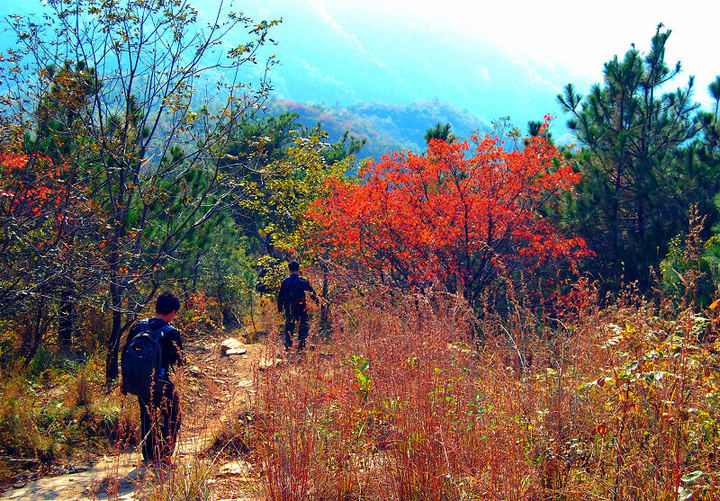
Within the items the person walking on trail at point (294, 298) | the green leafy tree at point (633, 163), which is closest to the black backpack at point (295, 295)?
the person walking on trail at point (294, 298)

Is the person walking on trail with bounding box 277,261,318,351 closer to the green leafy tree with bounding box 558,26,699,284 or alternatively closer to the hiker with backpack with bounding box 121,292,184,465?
the hiker with backpack with bounding box 121,292,184,465

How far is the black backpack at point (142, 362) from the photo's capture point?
391cm

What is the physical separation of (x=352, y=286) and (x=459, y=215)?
2.80 metres

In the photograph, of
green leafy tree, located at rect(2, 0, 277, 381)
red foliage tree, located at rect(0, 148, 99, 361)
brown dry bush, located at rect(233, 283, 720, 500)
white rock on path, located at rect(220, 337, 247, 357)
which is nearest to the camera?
brown dry bush, located at rect(233, 283, 720, 500)

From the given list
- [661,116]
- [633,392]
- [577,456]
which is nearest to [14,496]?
[577,456]

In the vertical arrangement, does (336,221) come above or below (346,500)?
above

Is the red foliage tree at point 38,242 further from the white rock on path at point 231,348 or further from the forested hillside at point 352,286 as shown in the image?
the white rock on path at point 231,348

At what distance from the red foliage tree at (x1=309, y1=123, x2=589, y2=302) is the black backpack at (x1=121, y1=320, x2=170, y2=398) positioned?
4545 millimetres

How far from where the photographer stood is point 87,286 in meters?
5.45

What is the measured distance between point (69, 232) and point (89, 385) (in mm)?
1792

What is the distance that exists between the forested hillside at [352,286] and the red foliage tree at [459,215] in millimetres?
51

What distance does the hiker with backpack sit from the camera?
3.91 m

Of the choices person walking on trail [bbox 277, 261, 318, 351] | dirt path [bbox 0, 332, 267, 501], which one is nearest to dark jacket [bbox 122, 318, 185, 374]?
dirt path [bbox 0, 332, 267, 501]

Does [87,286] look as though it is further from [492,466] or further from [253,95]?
[492,466]
